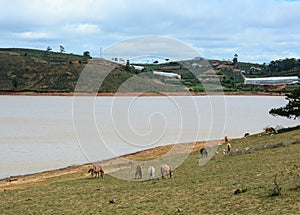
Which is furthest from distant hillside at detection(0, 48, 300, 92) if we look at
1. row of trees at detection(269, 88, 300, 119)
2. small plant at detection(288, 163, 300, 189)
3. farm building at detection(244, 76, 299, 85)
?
small plant at detection(288, 163, 300, 189)

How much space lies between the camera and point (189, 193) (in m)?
14.0

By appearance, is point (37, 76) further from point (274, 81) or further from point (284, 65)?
point (284, 65)

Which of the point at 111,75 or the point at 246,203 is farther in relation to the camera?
the point at 111,75

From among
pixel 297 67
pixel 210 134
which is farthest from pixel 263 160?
pixel 297 67

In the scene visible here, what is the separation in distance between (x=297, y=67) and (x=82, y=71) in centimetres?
8903

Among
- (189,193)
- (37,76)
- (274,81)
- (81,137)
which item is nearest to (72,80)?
(37,76)

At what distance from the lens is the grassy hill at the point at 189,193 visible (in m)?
11.7

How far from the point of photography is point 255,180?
14.7m

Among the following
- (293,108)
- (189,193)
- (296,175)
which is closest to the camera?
(189,193)

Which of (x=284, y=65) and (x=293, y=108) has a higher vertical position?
(x=284, y=65)

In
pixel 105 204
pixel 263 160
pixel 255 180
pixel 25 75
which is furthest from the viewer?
pixel 25 75

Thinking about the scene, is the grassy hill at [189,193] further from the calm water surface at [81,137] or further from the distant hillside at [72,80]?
the distant hillside at [72,80]

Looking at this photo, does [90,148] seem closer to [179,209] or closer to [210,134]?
[210,134]

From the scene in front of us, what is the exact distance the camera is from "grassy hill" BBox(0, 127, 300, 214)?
1174 centimetres
